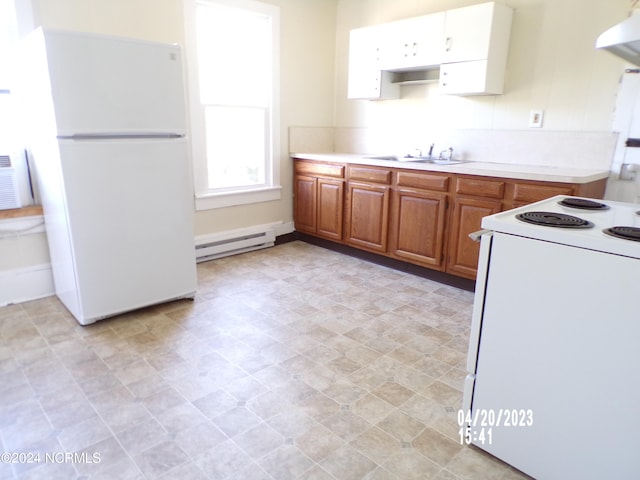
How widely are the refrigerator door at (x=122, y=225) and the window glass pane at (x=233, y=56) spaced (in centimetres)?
121

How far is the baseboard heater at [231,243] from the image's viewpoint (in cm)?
376

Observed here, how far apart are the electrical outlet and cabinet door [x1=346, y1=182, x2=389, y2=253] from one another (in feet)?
3.82

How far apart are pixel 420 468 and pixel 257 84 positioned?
343 centimetres

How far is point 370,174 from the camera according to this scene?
3586 mm

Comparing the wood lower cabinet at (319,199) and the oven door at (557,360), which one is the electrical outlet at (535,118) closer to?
the wood lower cabinet at (319,199)

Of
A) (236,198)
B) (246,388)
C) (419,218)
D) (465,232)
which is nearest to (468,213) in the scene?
(465,232)

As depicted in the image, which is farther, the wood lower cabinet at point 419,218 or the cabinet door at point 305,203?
the cabinet door at point 305,203

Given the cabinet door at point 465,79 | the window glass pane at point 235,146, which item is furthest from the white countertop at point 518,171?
the window glass pane at point 235,146

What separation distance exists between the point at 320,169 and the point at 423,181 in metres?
1.13

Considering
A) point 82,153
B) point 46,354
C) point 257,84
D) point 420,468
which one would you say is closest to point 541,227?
point 420,468

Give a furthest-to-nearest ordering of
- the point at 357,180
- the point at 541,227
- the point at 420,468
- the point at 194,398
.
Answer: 1. the point at 357,180
2. the point at 194,398
3. the point at 420,468
4. the point at 541,227

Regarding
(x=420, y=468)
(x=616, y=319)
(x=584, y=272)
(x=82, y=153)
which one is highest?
(x=82, y=153)

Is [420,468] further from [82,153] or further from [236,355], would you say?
[82,153]

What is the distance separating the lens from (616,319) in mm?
1262
